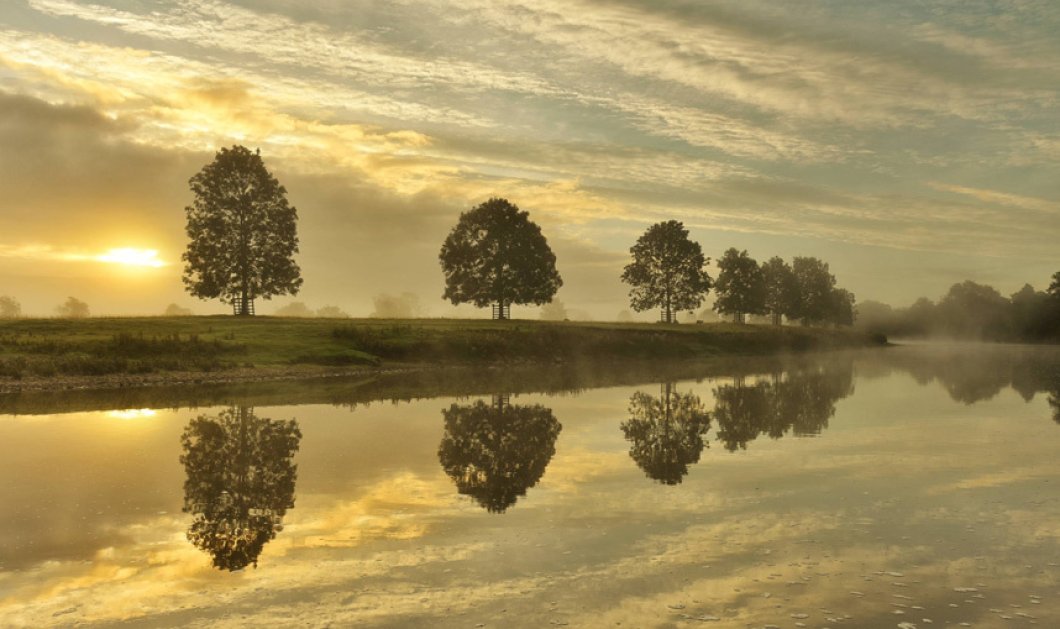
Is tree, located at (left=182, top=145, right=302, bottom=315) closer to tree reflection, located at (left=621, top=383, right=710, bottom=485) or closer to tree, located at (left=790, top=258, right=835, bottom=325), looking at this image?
tree reflection, located at (left=621, top=383, right=710, bottom=485)

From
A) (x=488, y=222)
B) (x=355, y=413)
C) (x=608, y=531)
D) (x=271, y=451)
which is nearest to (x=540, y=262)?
(x=488, y=222)

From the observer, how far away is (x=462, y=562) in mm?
13461

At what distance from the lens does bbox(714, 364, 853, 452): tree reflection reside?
29.7m

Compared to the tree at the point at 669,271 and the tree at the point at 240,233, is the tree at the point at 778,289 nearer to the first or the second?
the tree at the point at 669,271

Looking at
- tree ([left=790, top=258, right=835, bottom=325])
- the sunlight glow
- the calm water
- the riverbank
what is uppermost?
tree ([left=790, top=258, right=835, bottom=325])

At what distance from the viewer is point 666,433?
1141 inches

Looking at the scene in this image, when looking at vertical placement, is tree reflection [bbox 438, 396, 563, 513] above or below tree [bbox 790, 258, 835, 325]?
below

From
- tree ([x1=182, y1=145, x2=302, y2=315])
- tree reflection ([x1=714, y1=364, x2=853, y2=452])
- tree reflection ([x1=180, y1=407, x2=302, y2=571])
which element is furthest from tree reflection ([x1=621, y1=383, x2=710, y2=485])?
tree ([x1=182, y1=145, x2=302, y2=315])

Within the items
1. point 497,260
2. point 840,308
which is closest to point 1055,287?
point 840,308

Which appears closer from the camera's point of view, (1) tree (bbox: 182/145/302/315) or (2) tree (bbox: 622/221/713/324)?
(1) tree (bbox: 182/145/302/315)

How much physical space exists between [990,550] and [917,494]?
475 centimetres

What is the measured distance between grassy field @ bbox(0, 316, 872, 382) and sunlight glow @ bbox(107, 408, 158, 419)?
46.9 ft

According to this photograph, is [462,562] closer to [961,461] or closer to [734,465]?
[734,465]

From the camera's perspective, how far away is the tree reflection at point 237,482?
14875 millimetres
